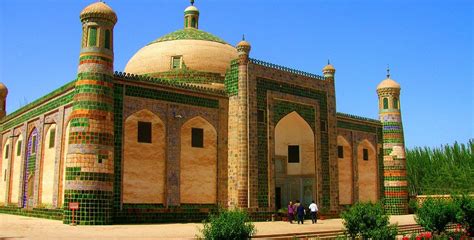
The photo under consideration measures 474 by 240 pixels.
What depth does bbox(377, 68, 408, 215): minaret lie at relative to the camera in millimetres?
31688

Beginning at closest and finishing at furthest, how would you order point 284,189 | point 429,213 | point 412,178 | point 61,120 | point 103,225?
point 429,213, point 103,225, point 61,120, point 284,189, point 412,178

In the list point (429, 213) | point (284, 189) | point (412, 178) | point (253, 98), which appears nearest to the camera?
point (429, 213)

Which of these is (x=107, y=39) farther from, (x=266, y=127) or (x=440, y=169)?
(x=440, y=169)

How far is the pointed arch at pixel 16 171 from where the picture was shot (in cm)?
2650

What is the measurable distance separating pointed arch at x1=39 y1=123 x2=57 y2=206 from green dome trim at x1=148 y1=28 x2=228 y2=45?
9.31 metres

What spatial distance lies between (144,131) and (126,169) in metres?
1.77

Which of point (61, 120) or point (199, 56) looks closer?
point (61, 120)

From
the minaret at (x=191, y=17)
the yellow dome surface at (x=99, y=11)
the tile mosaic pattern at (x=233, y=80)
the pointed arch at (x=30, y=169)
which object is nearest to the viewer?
the yellow dome surface at (x=99, y=11)

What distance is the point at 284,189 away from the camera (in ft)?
87.2

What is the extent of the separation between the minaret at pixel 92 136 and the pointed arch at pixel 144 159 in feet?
3.97

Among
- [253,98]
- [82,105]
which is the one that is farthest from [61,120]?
[253,98]

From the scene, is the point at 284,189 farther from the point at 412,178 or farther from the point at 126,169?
the point at 412,178

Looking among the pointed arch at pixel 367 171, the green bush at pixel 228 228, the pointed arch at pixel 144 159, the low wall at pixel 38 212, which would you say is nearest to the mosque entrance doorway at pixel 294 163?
the pointed arch at pixel 367 171

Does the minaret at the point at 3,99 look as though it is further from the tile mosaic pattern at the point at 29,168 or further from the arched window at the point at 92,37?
the arched window at the point at 92,37
